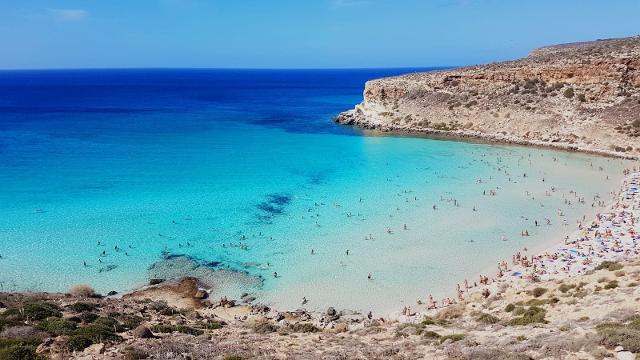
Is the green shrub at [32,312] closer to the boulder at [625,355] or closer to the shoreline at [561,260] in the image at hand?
the shoreline at [561,260]

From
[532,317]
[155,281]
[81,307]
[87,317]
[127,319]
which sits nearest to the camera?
[532,317]

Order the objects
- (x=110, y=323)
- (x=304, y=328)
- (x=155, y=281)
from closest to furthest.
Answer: (x=110, y=323), (x=304, y=328), (x=155, y=281)

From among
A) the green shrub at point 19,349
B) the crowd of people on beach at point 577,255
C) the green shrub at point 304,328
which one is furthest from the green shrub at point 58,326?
the crowd of people on beach at point 577,255

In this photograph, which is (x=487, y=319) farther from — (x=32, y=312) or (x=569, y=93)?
(x=569, y=93)

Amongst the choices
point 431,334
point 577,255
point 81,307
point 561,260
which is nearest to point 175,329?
point 81,307

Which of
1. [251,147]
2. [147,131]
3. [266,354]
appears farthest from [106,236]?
[147,131]

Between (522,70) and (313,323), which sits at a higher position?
(522,70)

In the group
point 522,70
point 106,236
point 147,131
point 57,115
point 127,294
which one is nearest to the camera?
point 127,294

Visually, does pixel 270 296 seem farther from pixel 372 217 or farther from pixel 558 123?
pixel 558 123
